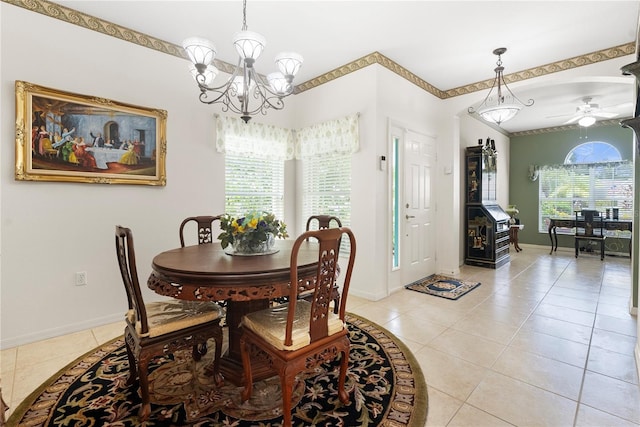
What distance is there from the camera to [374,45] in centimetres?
330

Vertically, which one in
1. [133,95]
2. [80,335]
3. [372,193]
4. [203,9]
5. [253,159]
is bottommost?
[80,335]

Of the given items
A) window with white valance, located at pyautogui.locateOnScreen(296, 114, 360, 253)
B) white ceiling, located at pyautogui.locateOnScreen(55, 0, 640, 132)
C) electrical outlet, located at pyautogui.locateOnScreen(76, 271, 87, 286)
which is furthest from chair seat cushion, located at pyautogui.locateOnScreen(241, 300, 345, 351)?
white ceiling, located at pyautogui.locateOnScreen(55, 0, 640, 132)

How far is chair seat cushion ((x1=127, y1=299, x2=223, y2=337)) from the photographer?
1.65 metres

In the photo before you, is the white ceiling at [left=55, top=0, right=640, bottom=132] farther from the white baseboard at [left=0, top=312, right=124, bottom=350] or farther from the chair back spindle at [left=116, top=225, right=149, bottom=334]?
the white baseboard at [left=0, top=312, right=124, bottom=350]

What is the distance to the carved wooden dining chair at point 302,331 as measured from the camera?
146 centimetres

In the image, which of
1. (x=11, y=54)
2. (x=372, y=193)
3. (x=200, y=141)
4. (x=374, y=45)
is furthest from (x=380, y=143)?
(x=11, y=54)

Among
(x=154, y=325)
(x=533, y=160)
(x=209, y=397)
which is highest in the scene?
(x=533, y=160)

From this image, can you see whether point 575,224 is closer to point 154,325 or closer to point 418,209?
point 418,209

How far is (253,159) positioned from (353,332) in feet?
8.15

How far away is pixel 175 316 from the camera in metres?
1.76

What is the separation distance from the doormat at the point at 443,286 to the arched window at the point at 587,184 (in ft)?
15.1

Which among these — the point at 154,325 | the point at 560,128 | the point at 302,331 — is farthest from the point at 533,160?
the point at 154,325

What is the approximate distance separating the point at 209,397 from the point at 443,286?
3.22 metres

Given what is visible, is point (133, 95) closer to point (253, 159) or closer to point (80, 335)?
point (253, 159)
